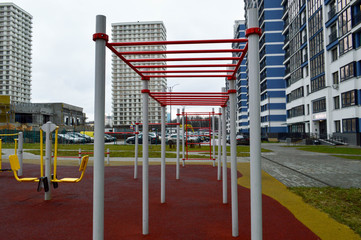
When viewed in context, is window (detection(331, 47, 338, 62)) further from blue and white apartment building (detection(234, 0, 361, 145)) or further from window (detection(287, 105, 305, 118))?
window (detection(287, 105, 305, 118))

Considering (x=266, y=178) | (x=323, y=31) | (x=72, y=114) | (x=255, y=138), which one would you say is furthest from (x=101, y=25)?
(x=72, y=114)

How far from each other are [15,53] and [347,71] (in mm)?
120619

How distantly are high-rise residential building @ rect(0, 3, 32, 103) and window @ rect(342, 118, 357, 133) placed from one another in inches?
4407

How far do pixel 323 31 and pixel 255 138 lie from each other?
3642 cm

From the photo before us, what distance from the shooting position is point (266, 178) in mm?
7902

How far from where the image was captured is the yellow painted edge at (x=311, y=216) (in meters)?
3.41

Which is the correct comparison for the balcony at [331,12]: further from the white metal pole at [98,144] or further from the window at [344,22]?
the white metal pole at [98,144]

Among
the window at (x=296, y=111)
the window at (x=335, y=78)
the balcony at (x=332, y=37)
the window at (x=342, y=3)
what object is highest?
the window at (x=342, y=3)

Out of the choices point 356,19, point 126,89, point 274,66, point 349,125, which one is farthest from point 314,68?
point 126,89

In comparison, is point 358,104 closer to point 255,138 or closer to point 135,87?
point 255,138

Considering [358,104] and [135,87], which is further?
[135,87]

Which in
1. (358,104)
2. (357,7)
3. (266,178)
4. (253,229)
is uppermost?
(357,7)

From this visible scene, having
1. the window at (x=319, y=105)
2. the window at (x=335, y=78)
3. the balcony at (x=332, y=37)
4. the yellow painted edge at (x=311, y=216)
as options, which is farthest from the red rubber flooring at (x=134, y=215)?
the window at (x=319, y=105)

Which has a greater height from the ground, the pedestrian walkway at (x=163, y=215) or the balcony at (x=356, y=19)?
the balcony at (x=356, y=19)
